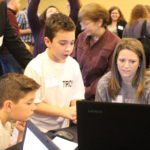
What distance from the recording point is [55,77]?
203 centimetres

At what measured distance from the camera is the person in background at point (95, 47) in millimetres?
2590

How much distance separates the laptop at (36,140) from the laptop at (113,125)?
17cm

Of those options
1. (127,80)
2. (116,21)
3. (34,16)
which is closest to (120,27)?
(116,21)

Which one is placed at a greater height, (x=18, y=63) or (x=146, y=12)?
(x=146, y=12)

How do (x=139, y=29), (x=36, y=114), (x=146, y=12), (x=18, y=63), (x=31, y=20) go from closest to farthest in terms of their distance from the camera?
(x=36, y=114)
(x=18, y=63)
(x=31, y=20)
(x=139, y=29)
(x=146, y=12)

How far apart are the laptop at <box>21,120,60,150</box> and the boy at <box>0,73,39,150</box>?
364 millimetres

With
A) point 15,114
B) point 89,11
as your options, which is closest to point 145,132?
point 15,114

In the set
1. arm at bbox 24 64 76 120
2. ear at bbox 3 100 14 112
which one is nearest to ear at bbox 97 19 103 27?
arm at bbox 24 64 76 120

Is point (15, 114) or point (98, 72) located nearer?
point (15, 114)

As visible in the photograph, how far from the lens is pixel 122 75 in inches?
81.7

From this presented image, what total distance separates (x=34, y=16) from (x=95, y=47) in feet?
2.23

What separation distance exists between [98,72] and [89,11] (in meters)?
0.47

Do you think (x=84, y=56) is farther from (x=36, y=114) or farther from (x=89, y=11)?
(x=36, y=114)

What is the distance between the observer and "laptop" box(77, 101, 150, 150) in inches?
45.6
